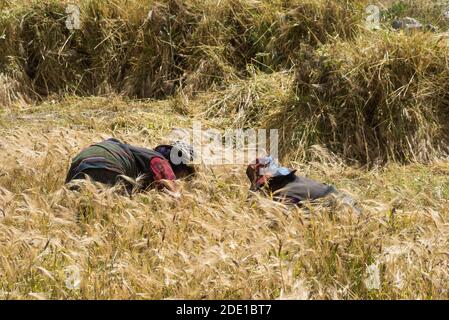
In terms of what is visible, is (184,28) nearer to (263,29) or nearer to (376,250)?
(263,29)

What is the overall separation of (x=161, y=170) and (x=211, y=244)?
1285 mm

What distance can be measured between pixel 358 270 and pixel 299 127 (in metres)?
3.26

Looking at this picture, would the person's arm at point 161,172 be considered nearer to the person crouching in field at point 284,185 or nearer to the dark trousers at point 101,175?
the dark trousers at point 101,175

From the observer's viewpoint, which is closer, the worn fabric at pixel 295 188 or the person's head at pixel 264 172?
the worn fabric at pixel 295 188

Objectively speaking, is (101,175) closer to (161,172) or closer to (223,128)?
(161,172)

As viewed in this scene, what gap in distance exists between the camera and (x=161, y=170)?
5648mm

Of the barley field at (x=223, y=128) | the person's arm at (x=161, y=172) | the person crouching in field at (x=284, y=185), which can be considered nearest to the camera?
the barley field at (x=223, y=128)

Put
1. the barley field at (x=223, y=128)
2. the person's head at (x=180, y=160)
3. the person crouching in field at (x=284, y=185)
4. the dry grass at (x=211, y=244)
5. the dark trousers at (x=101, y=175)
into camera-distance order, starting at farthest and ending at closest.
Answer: the person's head at (x=180, y=160) < the dark trousers at (x=101, y=175) < the person crouching in field at (x=284, y=185) < the barley field at (x=223, y=128) < the dry grass at (x=211, y=244)

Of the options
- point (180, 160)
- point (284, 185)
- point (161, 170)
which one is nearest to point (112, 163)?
point (161, 170)

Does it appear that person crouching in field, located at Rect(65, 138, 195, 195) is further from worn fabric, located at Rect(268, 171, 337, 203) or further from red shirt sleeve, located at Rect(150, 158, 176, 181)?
worn fabric, located at Rect(268, 171, 337, 203)

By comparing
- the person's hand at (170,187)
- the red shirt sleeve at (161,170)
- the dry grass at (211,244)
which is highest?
the red shirt sleeve at (161,170)

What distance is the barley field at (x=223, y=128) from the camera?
413cm

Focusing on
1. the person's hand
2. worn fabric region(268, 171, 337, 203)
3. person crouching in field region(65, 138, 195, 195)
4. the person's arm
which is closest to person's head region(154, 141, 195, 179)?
person crouching in field region(65, 138, 195, 195)

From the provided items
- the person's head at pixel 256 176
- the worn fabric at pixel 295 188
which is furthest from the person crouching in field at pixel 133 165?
the worn fabric at pixel 295 188
